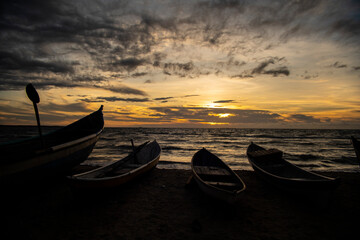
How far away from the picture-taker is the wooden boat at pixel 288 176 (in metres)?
5.74

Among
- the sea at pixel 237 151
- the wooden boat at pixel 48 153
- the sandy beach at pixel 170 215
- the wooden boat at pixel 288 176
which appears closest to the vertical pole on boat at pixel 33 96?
the wooden boat at pixel 48 153

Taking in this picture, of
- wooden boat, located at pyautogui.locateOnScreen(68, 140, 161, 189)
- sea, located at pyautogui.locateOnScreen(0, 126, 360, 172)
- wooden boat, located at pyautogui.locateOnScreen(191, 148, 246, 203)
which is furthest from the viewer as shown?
sea, located at pyautogui.locateOnScreen(0, 126, 360, 172)

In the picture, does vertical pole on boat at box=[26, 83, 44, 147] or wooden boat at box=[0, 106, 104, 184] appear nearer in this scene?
wooden boat at box=[0, 106, 104, 184]

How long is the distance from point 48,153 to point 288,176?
425 inches

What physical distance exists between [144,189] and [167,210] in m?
2.37

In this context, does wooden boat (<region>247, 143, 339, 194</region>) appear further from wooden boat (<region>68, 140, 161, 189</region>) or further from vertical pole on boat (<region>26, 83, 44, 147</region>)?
vertical pole on boat (<region>26, 83, 44, 147</region>)

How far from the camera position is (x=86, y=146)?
9.09m

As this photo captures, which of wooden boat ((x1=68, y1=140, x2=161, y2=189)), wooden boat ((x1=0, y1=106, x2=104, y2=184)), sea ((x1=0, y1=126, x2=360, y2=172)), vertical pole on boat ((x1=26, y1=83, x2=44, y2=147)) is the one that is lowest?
sea ((x1=0, y1=126, x2=360, y2=172))

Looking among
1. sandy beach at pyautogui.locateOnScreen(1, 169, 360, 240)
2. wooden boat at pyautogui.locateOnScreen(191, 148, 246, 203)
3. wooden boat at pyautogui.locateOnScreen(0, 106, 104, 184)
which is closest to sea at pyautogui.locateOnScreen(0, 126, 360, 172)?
wooden boat at pyautogui.locateOnScreen(191, 148, 246, 203)

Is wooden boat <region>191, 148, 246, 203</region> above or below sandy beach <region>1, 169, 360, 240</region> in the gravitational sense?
above

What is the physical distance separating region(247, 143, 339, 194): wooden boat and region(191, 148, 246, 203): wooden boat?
75.2 inches

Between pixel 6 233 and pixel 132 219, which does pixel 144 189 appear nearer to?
pixel 132 219

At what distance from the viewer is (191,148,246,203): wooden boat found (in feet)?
17.2

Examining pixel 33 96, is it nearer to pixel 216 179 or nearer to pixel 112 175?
pixel 112 175
